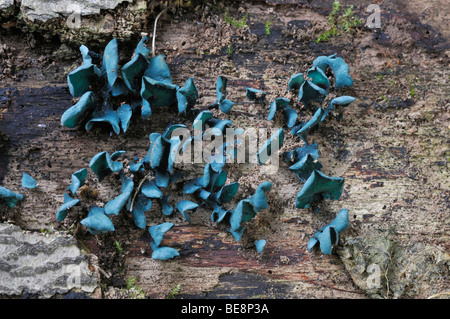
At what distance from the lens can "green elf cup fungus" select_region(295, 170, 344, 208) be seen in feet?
9.62

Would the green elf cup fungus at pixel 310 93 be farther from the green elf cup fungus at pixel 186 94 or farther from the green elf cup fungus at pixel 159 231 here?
the green elf cup fungus at pixel 159 231

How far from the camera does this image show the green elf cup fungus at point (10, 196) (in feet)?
9.78

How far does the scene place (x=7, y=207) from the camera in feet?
10.0

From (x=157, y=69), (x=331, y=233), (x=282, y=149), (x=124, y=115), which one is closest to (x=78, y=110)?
(x=124, y=115)

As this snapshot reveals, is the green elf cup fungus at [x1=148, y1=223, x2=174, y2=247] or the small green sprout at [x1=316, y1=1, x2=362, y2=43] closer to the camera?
the green elf cup fungus at [x1=148, y1=223, x2=174, y2=247]

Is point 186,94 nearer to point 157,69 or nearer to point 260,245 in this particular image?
point 157,69

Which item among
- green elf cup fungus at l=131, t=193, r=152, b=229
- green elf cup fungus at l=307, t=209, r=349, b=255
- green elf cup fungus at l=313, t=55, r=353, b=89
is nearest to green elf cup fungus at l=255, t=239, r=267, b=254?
green elf cup fungus at l=307, t=209, r=349, b=255

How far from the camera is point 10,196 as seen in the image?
3.01m

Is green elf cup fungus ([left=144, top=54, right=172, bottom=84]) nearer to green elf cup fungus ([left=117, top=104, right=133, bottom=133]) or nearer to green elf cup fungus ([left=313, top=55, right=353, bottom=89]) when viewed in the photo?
green elf cup fungus ([left=117, top=104, right=133, bottom=133])

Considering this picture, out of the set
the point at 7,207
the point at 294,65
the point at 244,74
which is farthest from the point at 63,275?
the point at 294,65

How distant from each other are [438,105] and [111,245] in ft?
8.66

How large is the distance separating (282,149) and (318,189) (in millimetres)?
436

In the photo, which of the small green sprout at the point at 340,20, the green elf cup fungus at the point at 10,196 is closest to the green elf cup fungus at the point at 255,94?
the small green sprout at the point at 340,20

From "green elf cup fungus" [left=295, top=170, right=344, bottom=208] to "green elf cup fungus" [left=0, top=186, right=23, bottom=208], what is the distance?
74.5 inches
